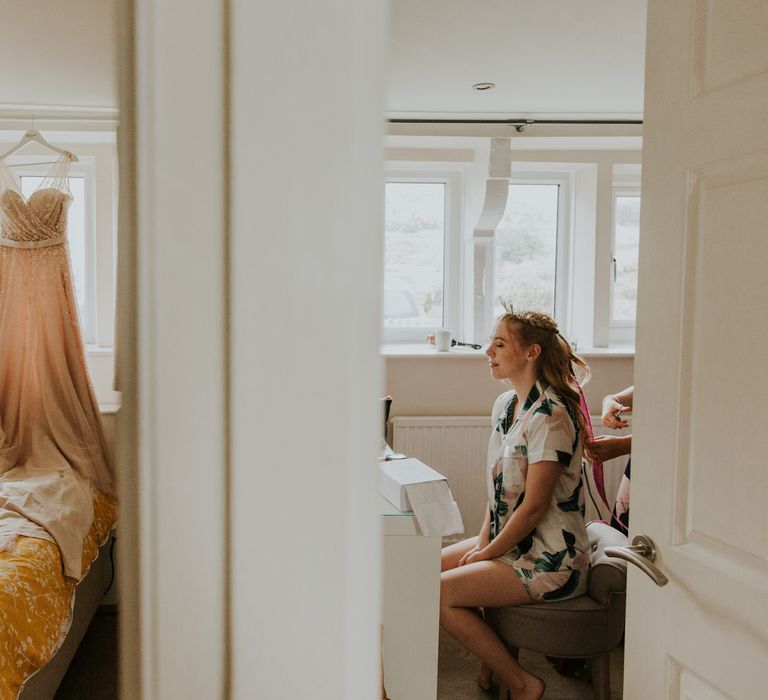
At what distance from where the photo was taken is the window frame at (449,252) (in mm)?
4344

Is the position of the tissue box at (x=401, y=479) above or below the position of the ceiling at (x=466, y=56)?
below

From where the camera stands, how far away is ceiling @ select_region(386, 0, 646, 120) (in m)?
2.38

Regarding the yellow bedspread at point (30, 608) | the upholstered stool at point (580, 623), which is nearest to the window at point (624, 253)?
the upholstered stool at point (580, 623)

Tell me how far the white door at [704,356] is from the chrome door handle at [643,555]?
2 cm

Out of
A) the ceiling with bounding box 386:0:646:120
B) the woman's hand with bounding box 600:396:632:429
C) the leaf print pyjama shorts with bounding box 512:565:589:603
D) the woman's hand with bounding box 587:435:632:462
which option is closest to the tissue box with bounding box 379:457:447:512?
the leaf print pyjama shorts with bounding box 512:565:589:603

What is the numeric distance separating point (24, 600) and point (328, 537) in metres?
2.16

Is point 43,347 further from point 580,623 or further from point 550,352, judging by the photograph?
point 580,623

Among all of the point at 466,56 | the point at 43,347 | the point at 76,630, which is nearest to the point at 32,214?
the point at 43,347

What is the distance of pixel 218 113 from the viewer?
34 centimetres

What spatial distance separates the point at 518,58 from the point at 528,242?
170 cm

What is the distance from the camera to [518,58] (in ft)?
9.37

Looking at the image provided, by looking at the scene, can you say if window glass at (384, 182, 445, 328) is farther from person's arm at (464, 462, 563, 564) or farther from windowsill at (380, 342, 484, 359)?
person's arm at (464, 462, 563, 564)

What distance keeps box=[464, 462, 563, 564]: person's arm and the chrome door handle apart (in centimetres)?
102

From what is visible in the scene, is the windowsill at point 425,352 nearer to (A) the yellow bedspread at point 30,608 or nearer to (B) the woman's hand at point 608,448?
(B) the woman's hand at point 608,448
